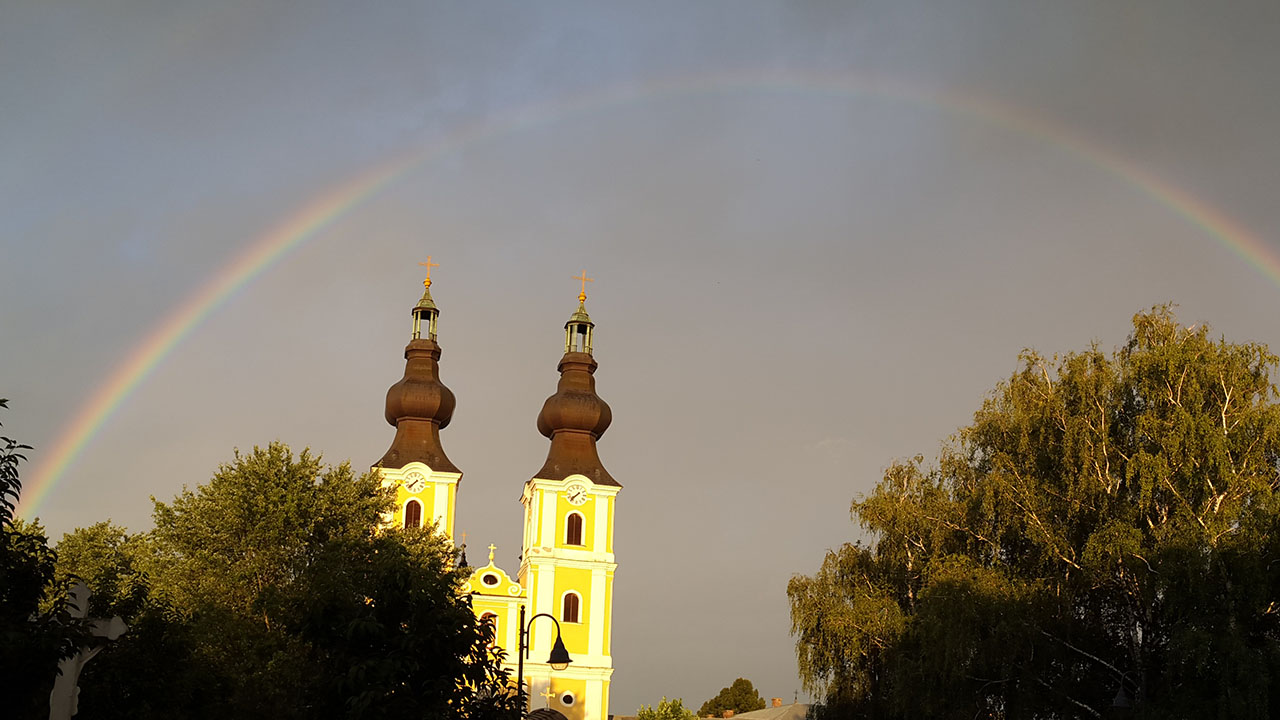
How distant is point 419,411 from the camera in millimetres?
76750

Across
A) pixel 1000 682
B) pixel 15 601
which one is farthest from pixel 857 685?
pixel 15 601

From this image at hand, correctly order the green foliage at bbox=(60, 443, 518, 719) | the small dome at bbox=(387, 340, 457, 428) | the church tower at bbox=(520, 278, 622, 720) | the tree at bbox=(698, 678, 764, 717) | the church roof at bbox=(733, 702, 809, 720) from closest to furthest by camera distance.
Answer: the green foliage at bbox=(60, 443, 518, 719), the church tower at bbox=(520, 278, 622, 720), the small dome at bbox=(387, 340, 457, 428), the church roof at bbox=(733, 702, 809, 720), the tree at bbox=(698, 678, 764, 717)

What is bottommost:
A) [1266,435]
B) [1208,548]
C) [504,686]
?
[504,686]

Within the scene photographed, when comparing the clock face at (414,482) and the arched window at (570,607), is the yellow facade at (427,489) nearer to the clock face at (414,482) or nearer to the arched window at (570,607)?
the clock face at (414,482)

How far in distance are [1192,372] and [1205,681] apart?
28.9ft

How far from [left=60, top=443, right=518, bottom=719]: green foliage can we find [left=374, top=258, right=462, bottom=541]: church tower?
22.7 m

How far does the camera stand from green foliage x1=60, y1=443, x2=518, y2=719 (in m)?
17.2

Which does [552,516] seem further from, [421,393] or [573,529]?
[421,393]

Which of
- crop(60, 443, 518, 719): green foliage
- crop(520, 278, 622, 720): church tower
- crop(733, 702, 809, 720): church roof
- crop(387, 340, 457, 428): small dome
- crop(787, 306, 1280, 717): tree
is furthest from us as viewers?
crop(733, 702, 809, 720): church roof

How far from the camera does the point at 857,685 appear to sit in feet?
145

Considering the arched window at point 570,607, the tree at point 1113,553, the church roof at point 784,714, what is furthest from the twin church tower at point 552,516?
the tree at point 1113,553

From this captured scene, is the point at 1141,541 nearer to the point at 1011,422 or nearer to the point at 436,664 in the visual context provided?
the point at 1011,422

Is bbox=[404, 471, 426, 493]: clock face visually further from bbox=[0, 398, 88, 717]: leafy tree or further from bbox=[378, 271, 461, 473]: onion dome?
bbox=[0, 398, 88, 717]: leafy tree

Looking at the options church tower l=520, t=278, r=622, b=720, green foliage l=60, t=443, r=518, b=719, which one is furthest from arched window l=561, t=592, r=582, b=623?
green foliage l=60, t=443, r=518, b=719
